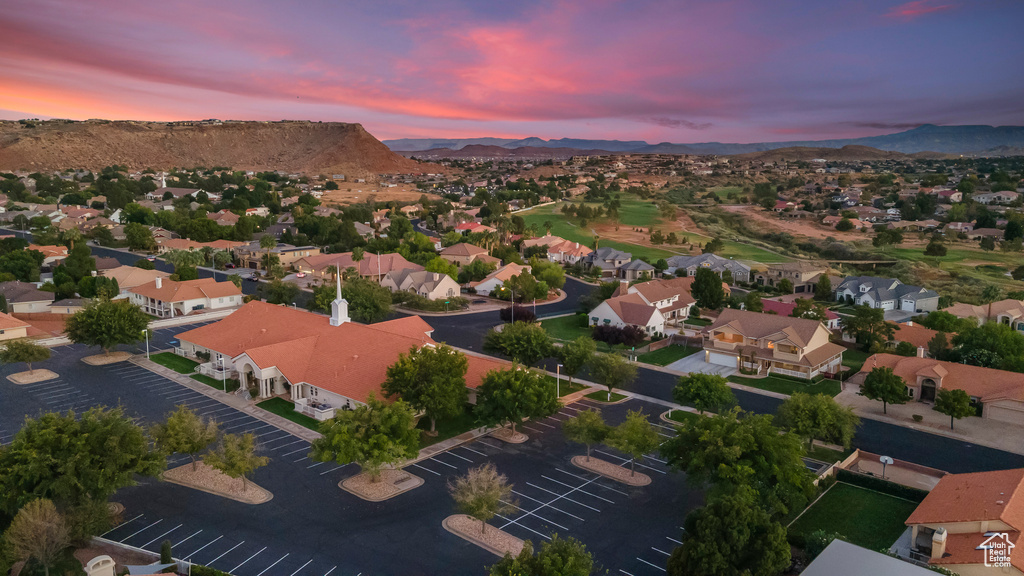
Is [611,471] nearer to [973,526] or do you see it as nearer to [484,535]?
[484,535]

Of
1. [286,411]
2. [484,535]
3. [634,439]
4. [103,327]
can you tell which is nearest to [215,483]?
[286,411]

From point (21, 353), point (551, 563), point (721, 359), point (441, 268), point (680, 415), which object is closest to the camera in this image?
point (551, 563)

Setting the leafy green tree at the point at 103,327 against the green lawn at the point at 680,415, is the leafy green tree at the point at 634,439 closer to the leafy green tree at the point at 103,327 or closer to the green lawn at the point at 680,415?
the green lawn at the point at 680,415

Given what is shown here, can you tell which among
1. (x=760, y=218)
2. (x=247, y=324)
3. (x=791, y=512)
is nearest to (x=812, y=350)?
(x=791, y=512)

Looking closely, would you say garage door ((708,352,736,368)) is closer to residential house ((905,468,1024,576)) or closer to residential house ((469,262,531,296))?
residential house ((905,468,1024,576))

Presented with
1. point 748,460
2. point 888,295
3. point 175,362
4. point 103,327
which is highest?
point 103,327

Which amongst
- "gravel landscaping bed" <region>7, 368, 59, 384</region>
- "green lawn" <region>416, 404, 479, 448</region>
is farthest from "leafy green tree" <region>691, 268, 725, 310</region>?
"gravel landscaping bed" <region>7, 368, 59, 384</region>

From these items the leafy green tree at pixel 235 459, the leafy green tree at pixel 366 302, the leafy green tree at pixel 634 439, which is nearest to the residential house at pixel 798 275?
the leafy green tree at pixel 366 302
